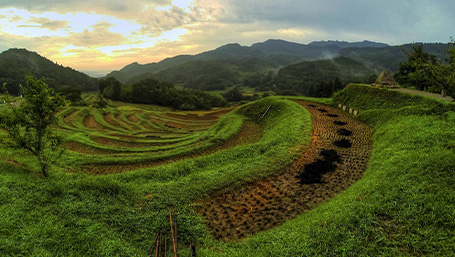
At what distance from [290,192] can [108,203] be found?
30.6 feet

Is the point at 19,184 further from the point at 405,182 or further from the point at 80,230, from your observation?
the point at 405,182

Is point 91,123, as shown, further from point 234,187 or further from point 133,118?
point 234,187

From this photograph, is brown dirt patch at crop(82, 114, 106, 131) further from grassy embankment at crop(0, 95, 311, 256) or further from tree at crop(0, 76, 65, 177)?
tree at crop(0, 76, 65, 177)

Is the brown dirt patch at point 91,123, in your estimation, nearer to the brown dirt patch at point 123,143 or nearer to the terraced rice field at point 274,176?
the terraced rice field at point 274,176

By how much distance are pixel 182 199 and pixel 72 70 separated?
8287 inches

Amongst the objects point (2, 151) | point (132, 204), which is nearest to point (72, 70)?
point (2, 151)

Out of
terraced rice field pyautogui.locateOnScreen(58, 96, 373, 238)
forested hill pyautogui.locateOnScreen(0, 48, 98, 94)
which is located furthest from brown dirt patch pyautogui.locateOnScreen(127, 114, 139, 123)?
forested hill pyautogui.locateOnScreen(0, 48, 98, 94)

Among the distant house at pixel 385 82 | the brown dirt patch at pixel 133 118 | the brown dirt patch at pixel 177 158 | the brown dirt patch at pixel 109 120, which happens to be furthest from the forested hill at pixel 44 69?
the distant house at pixel 385 82

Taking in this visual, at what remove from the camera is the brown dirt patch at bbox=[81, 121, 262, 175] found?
1648cm

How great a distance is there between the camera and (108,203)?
1007 centimetres

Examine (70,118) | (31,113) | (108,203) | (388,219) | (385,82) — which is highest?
(385,82)

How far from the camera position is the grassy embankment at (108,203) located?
7.34 meters

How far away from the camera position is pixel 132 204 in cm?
1052

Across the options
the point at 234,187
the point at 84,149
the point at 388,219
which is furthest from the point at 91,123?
the point at 388,219
